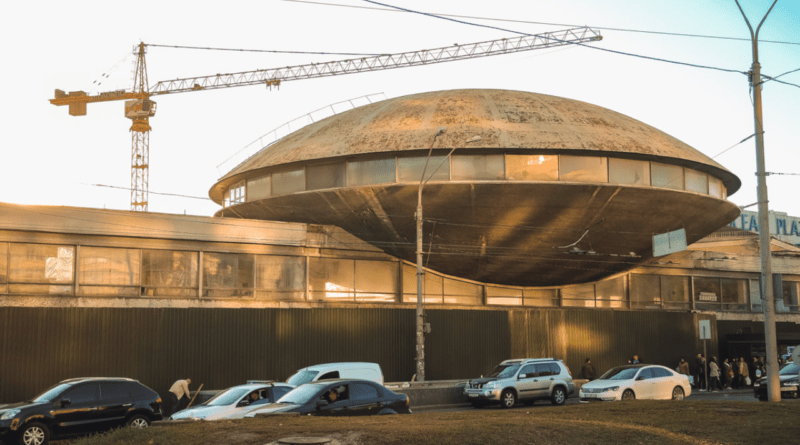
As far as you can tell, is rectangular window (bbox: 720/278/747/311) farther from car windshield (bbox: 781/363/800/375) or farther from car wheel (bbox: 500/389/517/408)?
car wheel (bbox: 500/389/517/408)

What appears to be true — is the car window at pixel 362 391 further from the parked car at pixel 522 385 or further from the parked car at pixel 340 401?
the parked car at pixel 522 385

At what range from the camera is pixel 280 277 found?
3459cm

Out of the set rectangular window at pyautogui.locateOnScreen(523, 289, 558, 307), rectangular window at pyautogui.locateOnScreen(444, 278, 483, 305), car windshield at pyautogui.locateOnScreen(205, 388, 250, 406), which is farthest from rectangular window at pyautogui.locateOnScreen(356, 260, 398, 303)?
car windshield at pyautogui.locateOnScreen(205, 388, 250, 406)

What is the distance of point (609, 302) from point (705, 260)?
7.55m

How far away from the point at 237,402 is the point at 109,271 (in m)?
14.8

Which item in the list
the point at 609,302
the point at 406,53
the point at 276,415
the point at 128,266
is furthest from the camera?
the point at 406,53

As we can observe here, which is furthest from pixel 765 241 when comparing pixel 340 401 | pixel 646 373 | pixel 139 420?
pixel 139 420

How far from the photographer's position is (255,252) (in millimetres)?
34000

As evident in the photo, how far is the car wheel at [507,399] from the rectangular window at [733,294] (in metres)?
25.9

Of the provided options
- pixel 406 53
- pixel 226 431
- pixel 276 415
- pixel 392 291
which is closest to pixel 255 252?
pixel 392 291

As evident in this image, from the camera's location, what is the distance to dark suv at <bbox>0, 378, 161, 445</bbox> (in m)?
16.4

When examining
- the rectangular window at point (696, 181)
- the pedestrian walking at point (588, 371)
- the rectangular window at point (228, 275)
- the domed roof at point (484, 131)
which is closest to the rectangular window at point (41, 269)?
the rectangular window at point (228, 275)

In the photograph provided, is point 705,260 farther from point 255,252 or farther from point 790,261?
point 255,252

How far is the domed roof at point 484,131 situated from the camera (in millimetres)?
34125
